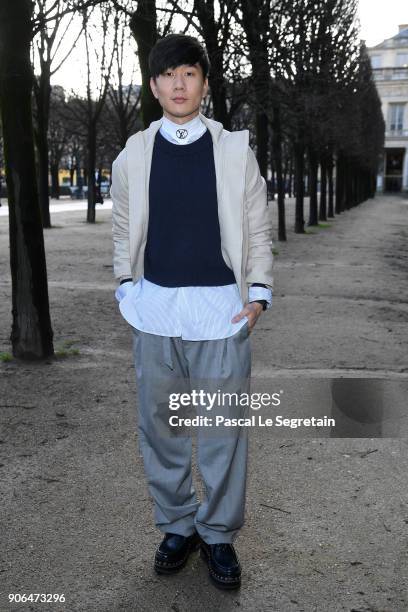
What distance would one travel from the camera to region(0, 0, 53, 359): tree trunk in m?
5.82

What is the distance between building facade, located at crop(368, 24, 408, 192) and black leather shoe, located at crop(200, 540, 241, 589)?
8847 cm

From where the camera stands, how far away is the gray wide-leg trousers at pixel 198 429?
9.27ft

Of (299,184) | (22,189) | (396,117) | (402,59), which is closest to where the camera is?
(22,189)

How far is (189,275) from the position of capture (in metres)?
2.80

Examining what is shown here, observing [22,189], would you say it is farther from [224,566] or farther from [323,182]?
[323,182]

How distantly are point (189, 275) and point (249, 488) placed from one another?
150 centimetres

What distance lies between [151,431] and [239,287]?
0.69m

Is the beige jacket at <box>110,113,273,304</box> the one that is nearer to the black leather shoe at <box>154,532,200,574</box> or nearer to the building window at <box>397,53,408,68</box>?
the black leather shoe at <box>154,532,200,574</box>

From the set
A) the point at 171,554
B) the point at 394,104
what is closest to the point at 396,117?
the point at 394,104

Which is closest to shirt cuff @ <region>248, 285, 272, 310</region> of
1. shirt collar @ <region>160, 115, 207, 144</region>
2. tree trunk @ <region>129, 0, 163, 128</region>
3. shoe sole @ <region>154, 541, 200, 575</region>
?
shirt collar @ <region>160, 115, 207, 144</region>

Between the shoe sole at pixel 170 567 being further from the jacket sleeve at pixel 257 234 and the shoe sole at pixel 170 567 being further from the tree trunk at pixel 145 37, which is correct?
the tree trunk at pixel 145 37

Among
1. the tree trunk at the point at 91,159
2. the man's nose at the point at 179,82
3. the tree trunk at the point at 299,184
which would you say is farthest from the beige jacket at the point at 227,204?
the tree trunk at the point at 91,159

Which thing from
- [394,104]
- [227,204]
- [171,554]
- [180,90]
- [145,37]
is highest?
[394,104]

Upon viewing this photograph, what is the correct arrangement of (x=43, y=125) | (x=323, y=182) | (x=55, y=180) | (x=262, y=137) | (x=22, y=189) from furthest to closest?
(x=55, y=180), (x=323, y=182), (x=43, y=125), (x=262, y=137), (x=22, y=189)
